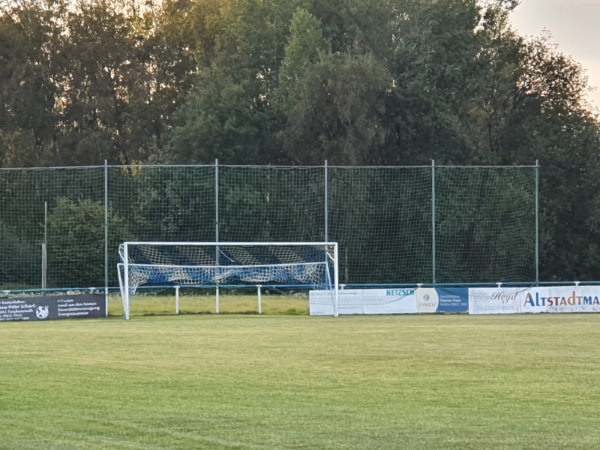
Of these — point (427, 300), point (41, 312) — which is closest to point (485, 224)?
point (427, 300)

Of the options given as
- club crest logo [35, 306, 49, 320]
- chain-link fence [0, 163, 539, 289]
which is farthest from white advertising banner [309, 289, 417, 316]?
club crest logo [35, 306, 49, 320]

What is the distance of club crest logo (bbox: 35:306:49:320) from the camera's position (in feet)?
111

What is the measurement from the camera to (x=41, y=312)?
34.0m

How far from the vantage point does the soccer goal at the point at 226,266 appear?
3606 cm

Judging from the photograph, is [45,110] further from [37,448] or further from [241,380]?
[37,448]

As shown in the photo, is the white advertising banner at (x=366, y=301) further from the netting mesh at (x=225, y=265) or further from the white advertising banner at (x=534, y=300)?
the white advertising banner at (x=534, y=300)

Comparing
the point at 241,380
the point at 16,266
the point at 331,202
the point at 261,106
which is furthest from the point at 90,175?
the point at 241,380

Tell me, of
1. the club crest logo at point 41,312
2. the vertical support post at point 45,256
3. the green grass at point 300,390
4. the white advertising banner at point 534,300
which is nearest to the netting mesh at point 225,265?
the club crest logo at point 41,312

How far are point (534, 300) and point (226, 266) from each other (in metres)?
10.5

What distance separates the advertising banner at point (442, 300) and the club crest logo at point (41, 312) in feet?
39.8

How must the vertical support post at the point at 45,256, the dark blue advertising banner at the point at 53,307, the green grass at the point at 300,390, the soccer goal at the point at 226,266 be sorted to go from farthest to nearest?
the vertical support post at the point at 45,256, the soccer goal at the point at 226,266, the dark blue advertising banner at the point at 53,307, the green grass at the point at 300,390

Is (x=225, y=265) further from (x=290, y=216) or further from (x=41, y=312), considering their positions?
(x=41, y=312)

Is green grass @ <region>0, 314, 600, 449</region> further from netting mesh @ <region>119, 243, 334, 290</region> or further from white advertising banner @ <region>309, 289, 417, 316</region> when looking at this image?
netting mesh @ <region>119, 243, 334, 290</region>

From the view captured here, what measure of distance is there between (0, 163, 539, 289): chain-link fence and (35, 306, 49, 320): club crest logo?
8369 mm
